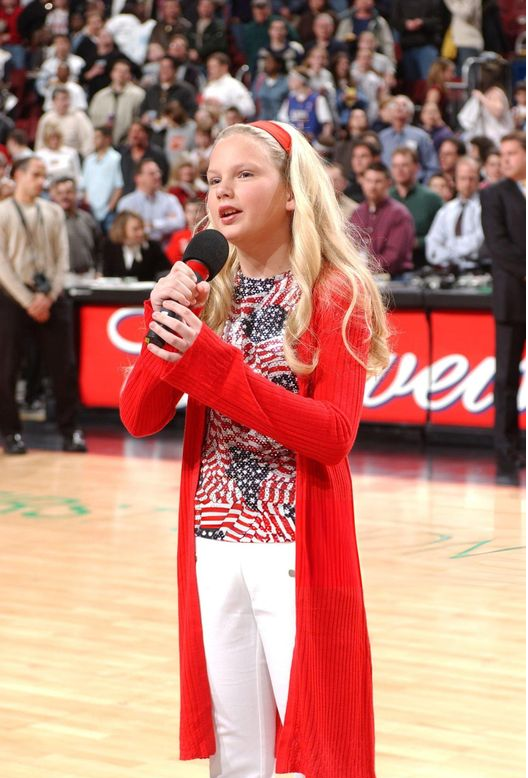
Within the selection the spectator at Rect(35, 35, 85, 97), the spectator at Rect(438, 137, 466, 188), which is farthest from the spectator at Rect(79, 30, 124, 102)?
the spectator at Rect(438, 137, 466, 188)

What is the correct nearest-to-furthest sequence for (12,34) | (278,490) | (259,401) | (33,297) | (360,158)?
(259,401)
(278,490)
(33,297)
(360,158)
(12,34)

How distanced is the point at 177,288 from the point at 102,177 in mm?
12943

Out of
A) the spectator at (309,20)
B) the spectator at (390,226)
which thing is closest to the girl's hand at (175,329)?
the spectator at (390,226)

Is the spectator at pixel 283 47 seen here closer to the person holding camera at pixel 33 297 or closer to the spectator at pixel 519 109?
the spectator at pixel 519 109

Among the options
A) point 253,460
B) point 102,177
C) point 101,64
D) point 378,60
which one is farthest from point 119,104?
point 253,460

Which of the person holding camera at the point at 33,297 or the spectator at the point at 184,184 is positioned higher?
the spectator at the point at 184,184

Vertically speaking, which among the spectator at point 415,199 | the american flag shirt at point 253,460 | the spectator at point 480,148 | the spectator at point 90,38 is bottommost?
the american flag shirt at point 253,460

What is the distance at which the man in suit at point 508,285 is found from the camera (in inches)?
347

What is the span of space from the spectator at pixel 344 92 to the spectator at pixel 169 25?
2486mm

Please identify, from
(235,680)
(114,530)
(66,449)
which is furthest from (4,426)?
(235,680)

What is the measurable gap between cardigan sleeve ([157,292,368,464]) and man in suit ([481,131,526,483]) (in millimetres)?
6408

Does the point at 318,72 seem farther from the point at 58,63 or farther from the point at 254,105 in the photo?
the point at 58,63

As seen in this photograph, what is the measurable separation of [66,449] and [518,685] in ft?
19.0

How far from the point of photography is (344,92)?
1516cm
